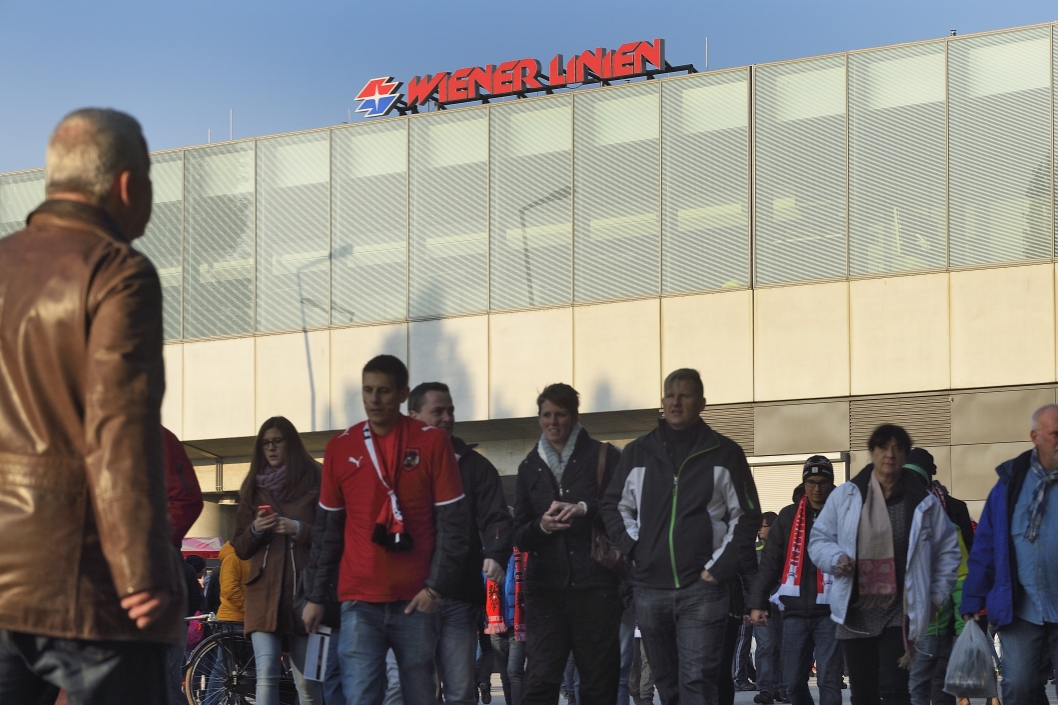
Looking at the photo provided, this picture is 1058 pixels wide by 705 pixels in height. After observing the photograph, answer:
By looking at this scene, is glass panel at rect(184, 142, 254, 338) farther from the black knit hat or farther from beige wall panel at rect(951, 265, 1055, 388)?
the black knit hat

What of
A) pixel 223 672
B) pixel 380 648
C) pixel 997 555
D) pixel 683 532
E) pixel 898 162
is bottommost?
pixel 223 672

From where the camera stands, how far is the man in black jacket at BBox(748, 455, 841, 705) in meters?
10.3

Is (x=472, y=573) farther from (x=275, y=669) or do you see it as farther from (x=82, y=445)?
(x=82, y=445)

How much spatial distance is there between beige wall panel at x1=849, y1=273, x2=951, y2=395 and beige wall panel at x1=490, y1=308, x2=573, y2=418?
668 cm

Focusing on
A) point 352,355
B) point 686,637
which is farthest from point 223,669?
point 352,355

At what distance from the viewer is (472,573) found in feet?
27.4

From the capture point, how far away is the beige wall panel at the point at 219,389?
127 ft

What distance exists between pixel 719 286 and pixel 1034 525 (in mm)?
25395

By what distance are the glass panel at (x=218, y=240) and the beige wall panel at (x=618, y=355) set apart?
9208 mm

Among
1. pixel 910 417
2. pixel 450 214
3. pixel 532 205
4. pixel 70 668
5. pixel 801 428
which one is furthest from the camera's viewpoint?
pixel 450 214

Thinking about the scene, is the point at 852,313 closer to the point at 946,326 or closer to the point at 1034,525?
the point at 946,326

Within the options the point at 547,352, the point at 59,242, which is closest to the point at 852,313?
the point at 547,352

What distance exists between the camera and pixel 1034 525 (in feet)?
26.6

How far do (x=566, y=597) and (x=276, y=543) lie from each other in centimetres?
185
